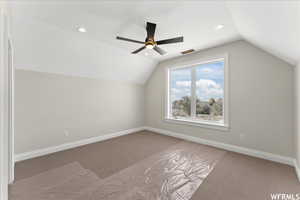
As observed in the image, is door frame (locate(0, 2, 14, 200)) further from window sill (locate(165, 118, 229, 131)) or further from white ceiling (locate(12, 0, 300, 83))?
window sill (locate(165, 118, 229, 131))

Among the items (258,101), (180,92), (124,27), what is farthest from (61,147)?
(258,101)

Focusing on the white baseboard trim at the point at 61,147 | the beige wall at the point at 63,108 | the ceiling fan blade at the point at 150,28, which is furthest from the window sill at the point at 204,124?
the ceiling fan blade at the point at 150,28

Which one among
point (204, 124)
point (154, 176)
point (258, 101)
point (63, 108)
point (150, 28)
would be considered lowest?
point (154, 176)

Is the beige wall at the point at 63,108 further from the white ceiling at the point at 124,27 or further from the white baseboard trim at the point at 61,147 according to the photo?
the white ceiling at the point at 124,27

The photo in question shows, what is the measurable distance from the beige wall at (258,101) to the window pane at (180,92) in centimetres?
89

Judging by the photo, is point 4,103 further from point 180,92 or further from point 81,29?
point 180,92

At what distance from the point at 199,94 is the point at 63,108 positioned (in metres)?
3.96

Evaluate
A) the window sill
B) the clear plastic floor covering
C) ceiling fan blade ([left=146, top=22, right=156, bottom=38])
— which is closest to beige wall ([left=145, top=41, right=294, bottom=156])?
the window sill

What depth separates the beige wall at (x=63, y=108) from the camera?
261 centimetres

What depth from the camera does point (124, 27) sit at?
8.04 feet

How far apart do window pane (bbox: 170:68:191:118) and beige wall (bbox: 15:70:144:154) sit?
1751mm

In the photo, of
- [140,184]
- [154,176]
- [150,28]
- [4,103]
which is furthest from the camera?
[150,28]

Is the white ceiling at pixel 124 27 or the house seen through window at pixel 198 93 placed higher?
the white ceiling at pixel 124 27

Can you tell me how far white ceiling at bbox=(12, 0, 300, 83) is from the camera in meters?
1.62
